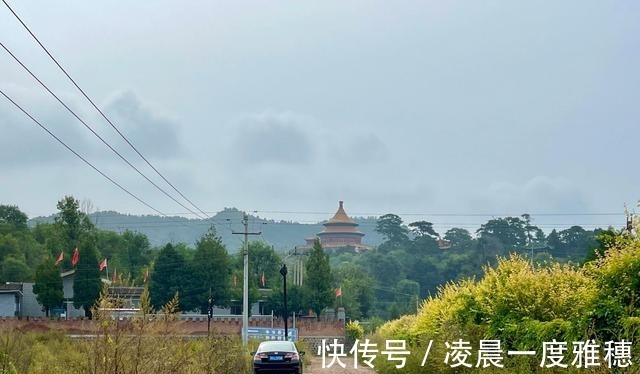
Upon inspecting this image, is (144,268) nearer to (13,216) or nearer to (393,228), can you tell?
(13,216)

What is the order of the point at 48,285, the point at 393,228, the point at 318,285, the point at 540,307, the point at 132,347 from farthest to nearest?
the point at 393,228, the point at 318,285, the point at 48,285, the point at 540,307, the point at 132,347

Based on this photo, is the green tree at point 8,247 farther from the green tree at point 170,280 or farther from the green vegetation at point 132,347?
the green vegetation at point 132,347

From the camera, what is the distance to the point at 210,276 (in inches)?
3253

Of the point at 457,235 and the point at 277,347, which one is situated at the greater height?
the point at 457,235

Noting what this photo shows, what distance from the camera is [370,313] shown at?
118812mm

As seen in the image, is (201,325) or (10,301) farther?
(10,301)

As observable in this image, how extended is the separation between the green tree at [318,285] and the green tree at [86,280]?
20.5 metres

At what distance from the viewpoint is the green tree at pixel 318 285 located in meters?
88.4

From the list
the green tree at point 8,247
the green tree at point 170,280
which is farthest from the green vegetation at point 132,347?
the green tree at point 8,247

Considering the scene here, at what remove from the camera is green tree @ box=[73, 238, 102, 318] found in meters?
76.8

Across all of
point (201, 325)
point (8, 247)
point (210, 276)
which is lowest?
point (201, 325)

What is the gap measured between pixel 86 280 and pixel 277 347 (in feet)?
165

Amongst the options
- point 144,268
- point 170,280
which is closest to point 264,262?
point 144,268

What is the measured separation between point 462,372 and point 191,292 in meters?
62.0
